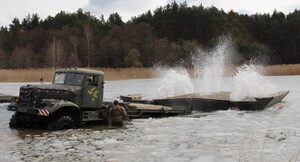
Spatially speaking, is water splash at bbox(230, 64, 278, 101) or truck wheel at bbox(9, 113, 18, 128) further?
water splash at bbox(230, 64, 278, 101)

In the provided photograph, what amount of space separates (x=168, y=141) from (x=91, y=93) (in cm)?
417

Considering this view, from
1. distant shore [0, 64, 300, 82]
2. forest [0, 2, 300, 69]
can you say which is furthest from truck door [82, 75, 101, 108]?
forest [0, 2, 300, 69]

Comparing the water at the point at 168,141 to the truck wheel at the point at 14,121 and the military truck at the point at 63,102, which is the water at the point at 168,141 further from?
the military truck at the point at 63,102

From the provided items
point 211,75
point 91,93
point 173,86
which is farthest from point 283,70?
point 91,93

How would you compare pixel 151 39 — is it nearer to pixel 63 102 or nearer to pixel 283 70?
pixel 283 70

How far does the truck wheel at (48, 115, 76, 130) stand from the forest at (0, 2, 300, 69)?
52.2 meters

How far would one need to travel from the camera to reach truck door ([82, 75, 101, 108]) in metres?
17.3

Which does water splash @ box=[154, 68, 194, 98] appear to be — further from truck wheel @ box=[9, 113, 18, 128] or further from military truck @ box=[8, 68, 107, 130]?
truck wheel @ box=[9, 113, 18, 128]

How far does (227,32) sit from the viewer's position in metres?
86.5

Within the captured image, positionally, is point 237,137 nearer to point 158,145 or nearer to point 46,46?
point 158,145

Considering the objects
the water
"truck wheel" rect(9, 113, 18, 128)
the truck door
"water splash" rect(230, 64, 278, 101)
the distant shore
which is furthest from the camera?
the distant shore

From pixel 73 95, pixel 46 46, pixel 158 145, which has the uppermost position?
pixel 46 46

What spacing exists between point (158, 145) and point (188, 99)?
9581mm

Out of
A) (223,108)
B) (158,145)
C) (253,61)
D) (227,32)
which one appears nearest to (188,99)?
(223,108)
